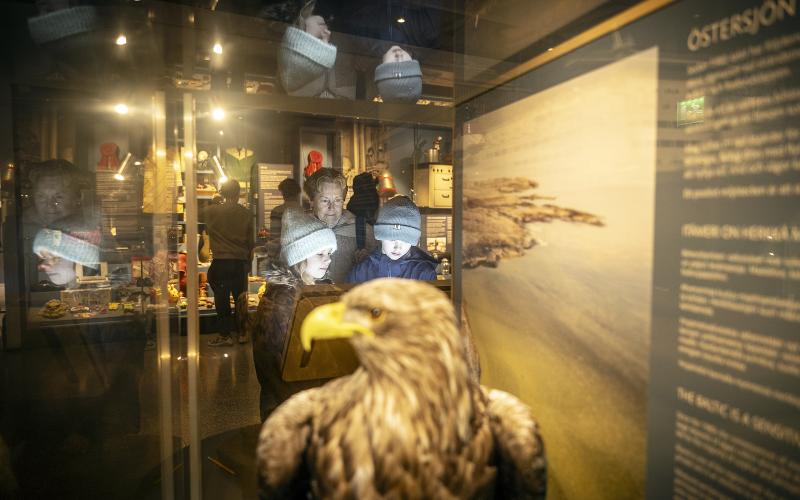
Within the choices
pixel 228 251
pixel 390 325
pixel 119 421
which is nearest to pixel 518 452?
pixel 390 325

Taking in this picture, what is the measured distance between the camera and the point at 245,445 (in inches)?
84.4

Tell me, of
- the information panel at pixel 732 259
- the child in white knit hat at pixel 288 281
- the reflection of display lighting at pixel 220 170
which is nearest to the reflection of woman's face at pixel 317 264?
the child in white knit hat at pixel 288 281

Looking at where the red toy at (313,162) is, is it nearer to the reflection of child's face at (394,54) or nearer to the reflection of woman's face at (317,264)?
the reflection of woman's face at (317,264)

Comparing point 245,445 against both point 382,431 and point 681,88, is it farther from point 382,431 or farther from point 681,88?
point 681,88

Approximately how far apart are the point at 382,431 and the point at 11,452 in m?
1.79

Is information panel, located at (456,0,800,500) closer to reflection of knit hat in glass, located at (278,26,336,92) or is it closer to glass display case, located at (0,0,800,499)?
glass display case, located at (0,0,800,499)

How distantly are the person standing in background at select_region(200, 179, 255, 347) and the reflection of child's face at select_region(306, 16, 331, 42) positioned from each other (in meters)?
0.65

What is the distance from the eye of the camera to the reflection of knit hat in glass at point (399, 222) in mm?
1862

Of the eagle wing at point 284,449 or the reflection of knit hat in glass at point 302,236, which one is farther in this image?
the reflection of knit hat in glass at point 302,236

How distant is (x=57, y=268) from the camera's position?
1792 mm

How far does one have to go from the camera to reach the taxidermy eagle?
93 centimetres

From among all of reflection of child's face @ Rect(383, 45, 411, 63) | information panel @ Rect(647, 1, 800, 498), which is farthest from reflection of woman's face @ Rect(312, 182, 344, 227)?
information panel @ Rect(647, 1, 800, 498)

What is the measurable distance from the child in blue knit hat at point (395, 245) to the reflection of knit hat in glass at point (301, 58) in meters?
0.59

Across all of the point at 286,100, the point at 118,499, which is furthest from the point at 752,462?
the point at 118,499
